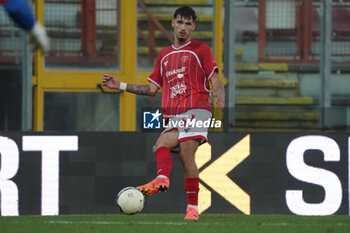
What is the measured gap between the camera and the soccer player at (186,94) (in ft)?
21.1

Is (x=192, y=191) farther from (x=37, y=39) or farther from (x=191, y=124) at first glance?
(x=37, y=39)

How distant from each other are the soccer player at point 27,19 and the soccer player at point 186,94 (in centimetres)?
232

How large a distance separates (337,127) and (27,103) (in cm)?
332

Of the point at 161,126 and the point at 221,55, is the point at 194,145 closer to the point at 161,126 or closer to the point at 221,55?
the point at 161,126

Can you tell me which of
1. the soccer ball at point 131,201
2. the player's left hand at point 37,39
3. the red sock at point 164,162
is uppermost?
the player's left hand at point 37,39

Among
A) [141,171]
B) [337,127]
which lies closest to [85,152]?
[141,171]

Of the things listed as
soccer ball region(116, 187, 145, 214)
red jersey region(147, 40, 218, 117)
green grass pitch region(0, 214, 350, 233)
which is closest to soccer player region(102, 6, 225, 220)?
red jersey region(147, 40, 218, 117)

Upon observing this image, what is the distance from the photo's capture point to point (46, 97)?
30.5 ft

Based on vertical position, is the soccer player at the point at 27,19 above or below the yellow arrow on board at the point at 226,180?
above

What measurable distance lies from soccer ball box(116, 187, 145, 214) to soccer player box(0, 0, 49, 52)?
87.9 inches

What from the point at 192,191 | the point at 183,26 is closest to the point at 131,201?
the point at 192,191

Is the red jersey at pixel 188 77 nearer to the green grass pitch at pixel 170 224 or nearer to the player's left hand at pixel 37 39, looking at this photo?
the green grass pitch at pixel 170 224

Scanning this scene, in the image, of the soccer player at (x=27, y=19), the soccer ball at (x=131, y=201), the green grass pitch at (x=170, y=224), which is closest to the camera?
the soccer player at (x=27, y=19)

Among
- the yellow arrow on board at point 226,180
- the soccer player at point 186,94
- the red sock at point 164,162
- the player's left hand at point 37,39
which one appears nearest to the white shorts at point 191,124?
the soccer player at point 186,94
